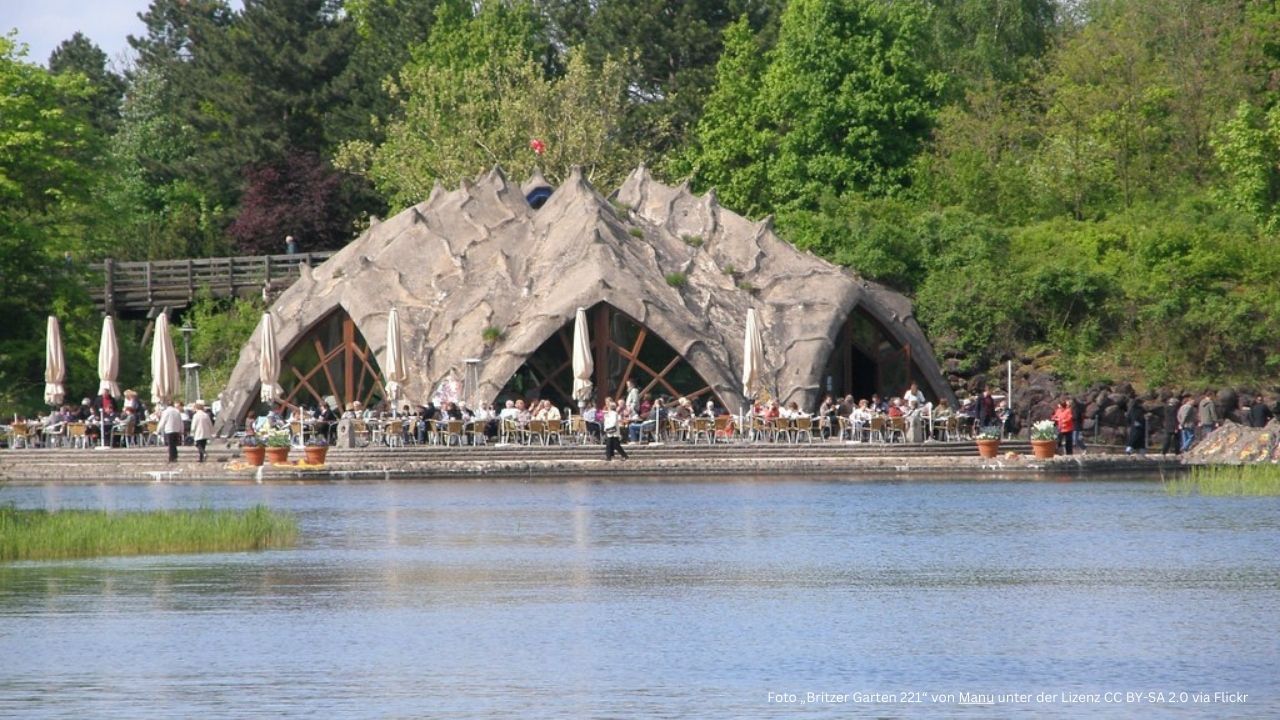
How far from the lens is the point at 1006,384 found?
49906mm

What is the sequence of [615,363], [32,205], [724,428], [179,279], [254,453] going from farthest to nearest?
[179,279] → [32,205] → [615,363] → [724,428] → [254,453]

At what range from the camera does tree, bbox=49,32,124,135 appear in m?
93.7

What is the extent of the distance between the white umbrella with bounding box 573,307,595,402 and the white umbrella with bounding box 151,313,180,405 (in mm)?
7737

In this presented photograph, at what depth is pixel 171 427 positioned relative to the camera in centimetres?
4144

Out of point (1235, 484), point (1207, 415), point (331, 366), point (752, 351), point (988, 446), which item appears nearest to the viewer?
point (1235, 484)

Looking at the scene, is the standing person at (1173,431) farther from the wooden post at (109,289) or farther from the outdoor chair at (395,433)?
the wooden post at (109,289)

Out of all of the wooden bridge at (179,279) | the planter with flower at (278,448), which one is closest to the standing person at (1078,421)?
the planter with flower at (278,448)

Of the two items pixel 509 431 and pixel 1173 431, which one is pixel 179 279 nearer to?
pixel 509 431

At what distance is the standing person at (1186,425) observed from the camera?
42.0 metres

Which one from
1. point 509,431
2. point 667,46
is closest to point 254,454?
point 509,431

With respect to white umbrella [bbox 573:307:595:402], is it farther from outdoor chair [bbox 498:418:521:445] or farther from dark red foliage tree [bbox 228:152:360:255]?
dark red foliage tree [bbox 228:152:360:255]

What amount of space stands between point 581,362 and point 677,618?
24.1 meters

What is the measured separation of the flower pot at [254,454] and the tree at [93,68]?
53698mm

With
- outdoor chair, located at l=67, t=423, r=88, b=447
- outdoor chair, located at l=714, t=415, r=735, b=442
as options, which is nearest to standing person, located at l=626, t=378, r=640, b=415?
outdoor chair, located at l=714, t=415, r=735, b=442
